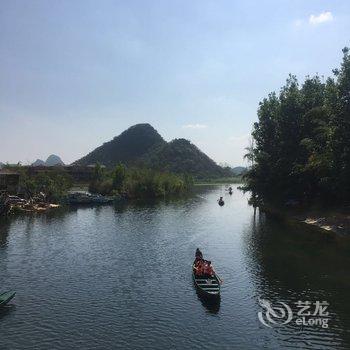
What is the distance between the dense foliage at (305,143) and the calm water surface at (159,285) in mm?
14184

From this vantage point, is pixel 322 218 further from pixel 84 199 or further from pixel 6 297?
pixel 84 199

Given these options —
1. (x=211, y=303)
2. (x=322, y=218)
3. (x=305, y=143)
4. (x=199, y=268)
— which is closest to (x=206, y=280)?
(x=199, y=268)

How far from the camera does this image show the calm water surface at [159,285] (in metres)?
32.1

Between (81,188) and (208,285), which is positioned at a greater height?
(81,188)

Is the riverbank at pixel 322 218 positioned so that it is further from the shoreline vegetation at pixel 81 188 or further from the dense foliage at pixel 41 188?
the dense foliage at pixel 41 188

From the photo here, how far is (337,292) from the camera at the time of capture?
42844 mm

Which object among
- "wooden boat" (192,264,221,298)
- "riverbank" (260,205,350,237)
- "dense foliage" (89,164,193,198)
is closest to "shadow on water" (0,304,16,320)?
"wooden boat" (192,264,221,298)

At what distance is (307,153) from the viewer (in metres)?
97.8

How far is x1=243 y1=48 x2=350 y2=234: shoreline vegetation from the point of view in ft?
257

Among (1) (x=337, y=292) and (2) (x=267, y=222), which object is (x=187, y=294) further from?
(2) (x=267, y=222)

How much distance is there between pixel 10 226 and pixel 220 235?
40.2 meters

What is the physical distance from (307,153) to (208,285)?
63.4m

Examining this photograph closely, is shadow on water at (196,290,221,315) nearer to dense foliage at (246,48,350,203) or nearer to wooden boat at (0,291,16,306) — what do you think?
wooden boat at (0,291,16,306)

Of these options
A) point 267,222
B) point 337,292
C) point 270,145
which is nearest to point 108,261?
point 337,292
